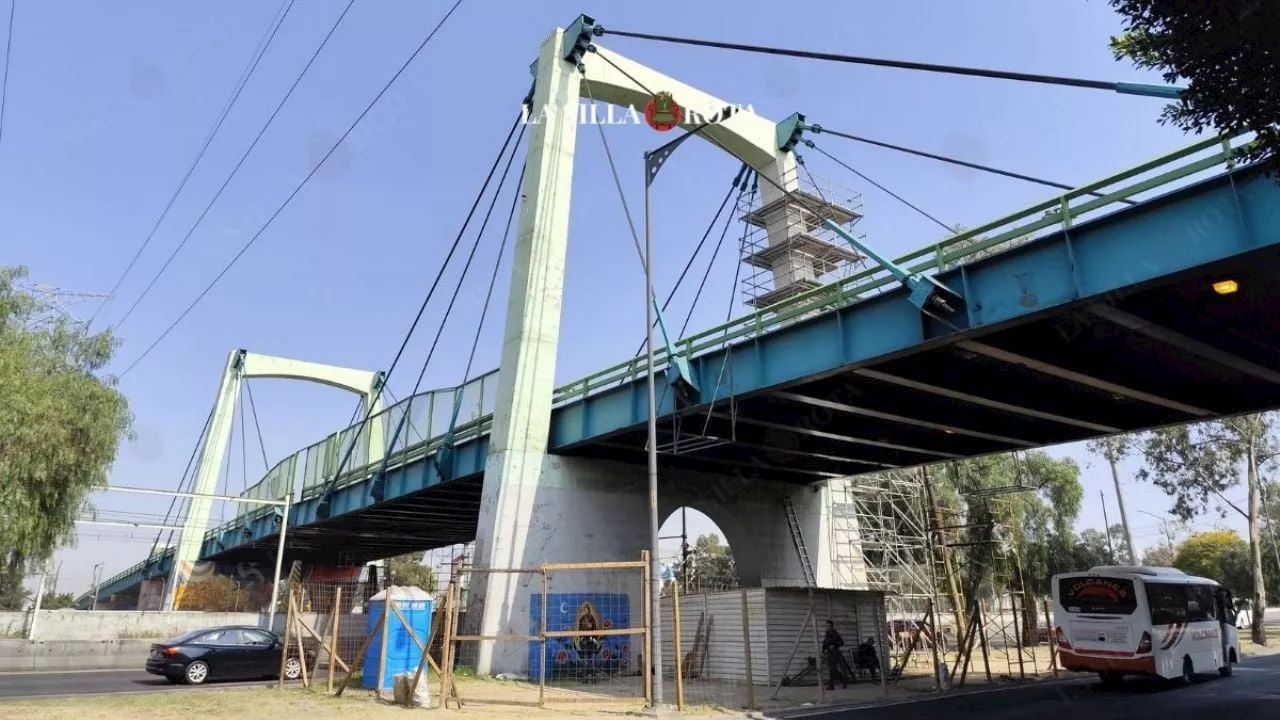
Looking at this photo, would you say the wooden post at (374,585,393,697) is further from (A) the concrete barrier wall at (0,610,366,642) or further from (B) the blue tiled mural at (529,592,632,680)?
(A) the concrete barrier wall at (0,610,366,642)

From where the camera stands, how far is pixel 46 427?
674 inches

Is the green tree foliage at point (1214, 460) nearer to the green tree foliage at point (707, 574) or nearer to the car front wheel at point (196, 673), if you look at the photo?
the green tree foliage at point (707, 574)

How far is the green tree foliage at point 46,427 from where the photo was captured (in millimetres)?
16672

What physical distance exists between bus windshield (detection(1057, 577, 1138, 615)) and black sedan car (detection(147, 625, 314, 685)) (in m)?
19.1

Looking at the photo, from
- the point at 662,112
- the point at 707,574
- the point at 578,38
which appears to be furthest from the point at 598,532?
the point at 707,574

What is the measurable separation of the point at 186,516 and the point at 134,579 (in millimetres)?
21813

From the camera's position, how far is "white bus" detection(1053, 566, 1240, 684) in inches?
749

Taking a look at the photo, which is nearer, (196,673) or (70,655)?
(196,673)

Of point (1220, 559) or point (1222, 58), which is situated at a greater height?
point (1222, 58)

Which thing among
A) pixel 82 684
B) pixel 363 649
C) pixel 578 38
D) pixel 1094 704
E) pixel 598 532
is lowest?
pixel 1094 704

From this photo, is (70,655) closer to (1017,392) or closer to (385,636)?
(385,636)

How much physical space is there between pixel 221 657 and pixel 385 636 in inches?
272

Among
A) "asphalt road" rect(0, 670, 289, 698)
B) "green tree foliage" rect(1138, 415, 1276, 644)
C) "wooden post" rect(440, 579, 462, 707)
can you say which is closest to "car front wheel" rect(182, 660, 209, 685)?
"asphalt road" rect(0, 670, 289, 698)

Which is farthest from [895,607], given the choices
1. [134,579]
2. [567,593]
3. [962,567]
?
[134,579]
